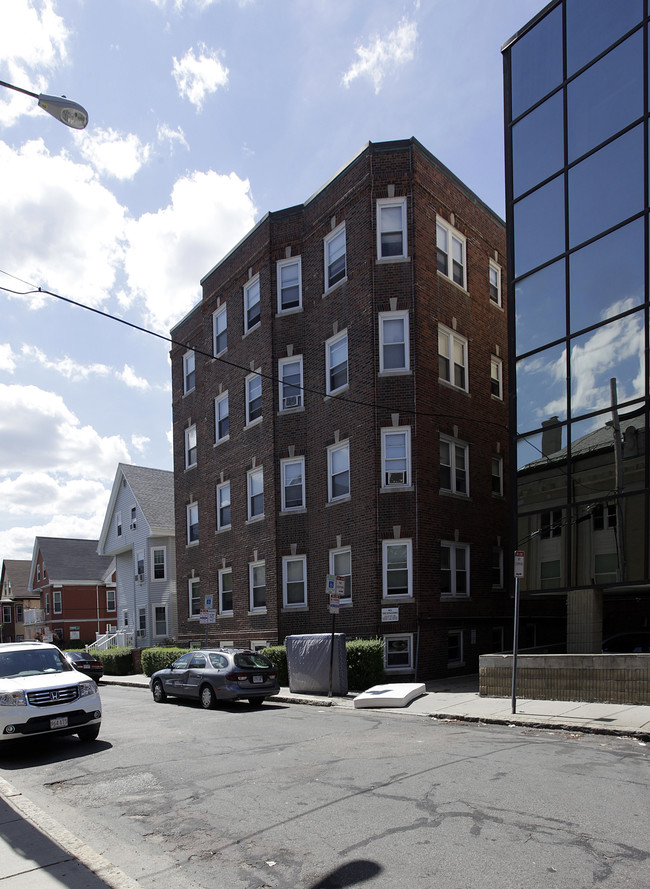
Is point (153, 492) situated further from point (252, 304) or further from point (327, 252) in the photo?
point (327, 252)

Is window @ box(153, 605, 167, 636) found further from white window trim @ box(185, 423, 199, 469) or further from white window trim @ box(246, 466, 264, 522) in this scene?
white window trim @ box(246, 466, 264, 522)

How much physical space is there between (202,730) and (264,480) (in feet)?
41.2

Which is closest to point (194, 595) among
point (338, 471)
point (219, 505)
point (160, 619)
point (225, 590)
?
point (225, 590)

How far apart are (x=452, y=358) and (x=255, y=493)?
8.41m

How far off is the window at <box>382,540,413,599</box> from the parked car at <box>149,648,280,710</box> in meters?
4.49

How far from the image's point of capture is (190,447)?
31547 millimetres

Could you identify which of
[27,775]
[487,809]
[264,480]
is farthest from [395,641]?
[487,809]

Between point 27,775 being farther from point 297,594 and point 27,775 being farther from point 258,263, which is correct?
point 258,263

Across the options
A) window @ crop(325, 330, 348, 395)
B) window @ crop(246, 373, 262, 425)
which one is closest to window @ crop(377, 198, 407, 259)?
window @ crop(325, 330, 348, 395)

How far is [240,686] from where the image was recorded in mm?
16469

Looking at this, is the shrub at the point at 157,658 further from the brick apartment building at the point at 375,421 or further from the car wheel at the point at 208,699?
the car wheel at the point at 208,699

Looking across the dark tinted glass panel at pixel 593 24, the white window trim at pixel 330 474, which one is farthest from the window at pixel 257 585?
the dark tinted glass panel at pixel 593 24

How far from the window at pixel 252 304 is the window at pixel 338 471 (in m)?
6.44

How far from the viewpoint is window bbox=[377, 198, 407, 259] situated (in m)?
21.8
